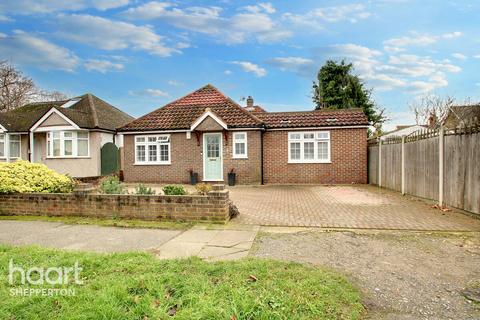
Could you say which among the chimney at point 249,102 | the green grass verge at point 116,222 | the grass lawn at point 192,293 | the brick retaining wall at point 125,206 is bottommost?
the green grass verge at point 116,222

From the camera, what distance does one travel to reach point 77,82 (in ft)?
81.1

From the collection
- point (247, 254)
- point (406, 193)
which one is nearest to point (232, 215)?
point (247, 254)

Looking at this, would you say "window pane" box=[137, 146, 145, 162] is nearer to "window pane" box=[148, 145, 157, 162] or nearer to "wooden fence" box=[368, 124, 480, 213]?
"window pane" box=[148, 145, 157, 162]

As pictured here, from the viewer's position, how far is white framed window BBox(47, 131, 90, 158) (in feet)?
64.8

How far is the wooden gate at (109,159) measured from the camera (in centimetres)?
2109

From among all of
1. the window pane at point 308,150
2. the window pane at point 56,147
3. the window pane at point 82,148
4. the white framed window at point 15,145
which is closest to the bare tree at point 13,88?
the white framed window at point 15,145

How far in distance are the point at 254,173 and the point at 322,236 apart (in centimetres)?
1016

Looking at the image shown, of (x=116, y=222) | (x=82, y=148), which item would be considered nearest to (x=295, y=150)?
(x=116, y=222)

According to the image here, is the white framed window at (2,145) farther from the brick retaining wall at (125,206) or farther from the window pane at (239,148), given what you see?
the window pane at (239,148)

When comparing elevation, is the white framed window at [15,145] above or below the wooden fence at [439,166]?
above

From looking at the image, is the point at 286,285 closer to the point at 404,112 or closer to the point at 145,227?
the point at 145,227

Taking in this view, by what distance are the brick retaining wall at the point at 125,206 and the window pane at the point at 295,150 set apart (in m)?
9.57

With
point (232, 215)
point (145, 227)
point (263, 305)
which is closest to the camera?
point (263, 305)

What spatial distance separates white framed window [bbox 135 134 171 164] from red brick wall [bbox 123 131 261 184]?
0.25 m
